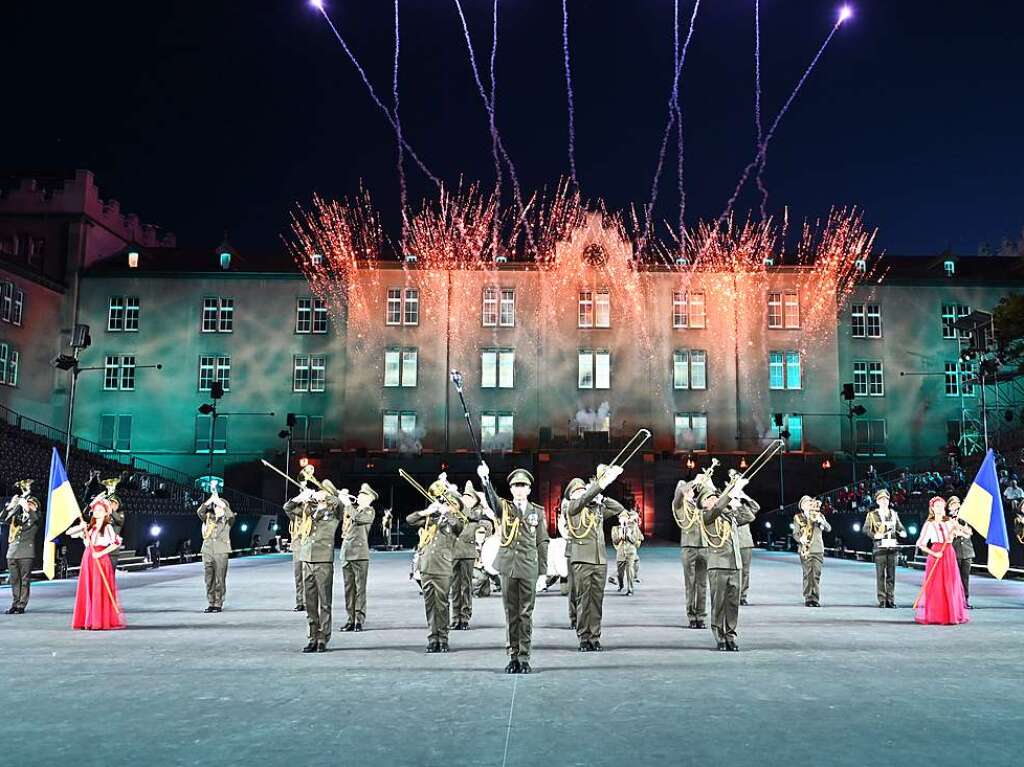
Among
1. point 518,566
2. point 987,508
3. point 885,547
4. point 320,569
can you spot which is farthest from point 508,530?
point 987,508

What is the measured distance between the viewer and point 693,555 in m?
15.4

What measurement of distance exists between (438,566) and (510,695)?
130 inches

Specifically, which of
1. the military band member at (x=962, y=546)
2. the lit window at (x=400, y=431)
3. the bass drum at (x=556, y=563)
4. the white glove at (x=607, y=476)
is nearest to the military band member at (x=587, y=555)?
the white glove at (x=607, y=476)

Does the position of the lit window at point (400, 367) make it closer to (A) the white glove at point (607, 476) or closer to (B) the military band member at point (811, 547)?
(B) the military band member at point (811, 547)

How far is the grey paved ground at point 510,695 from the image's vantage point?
6.81 m

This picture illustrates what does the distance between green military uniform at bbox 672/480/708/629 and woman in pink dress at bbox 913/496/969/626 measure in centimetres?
341

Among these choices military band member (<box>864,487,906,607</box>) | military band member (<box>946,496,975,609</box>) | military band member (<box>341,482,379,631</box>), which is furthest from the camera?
military band member (<box>864,487,906,607</box>)

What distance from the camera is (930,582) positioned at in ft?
49.5

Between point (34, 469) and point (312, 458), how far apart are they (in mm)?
16706

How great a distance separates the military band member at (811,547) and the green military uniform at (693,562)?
3576 mm

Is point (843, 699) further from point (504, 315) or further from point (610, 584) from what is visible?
point (504, 315)

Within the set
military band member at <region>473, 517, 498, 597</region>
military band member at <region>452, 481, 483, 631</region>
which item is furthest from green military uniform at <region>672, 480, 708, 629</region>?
military band member at <region>473, 517, 498, 597</region>

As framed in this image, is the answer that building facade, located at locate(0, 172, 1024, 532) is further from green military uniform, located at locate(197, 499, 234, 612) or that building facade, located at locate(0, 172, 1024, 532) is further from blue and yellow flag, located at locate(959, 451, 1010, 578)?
blue and yellow flag, located at locate(959, 451, 1010, 578)

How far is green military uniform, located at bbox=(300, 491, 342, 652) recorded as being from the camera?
11773mm
